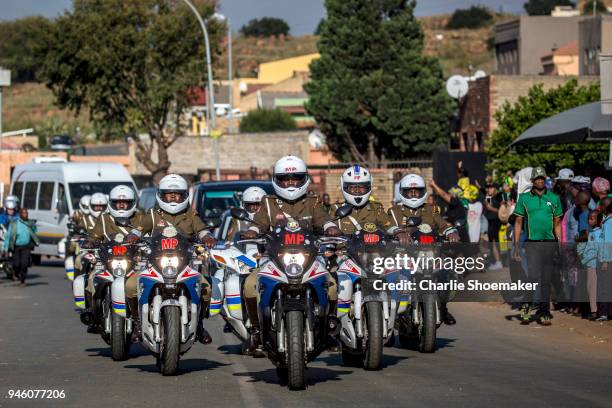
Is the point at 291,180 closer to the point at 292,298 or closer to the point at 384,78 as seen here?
the point at 292,298

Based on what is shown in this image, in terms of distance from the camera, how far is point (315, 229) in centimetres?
1185

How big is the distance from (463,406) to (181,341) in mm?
3124

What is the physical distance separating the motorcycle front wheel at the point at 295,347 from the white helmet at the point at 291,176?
1647 mm

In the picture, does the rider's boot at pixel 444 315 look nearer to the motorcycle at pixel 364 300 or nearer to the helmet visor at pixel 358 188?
the motorcycle at pixel 364 300

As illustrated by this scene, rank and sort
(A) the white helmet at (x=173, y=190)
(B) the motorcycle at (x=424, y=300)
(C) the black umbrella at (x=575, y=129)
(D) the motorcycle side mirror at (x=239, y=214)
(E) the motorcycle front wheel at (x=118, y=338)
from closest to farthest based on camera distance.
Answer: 1. (D) the motorcycle side mirror at (x=239, y=214)
2. (A) the white helmet at (x=173, y=190)
3. (E) the motorcycle front wheel at (x=118, y=338)
4. (B) the motorcycle at (x=424, y=300)
5. (C) the black umbrella at (x=575, y=129)

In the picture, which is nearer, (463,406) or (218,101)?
(463,406)

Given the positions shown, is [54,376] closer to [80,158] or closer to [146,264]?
[146,264]

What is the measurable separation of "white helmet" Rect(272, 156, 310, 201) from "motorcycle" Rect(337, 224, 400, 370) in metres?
0.66

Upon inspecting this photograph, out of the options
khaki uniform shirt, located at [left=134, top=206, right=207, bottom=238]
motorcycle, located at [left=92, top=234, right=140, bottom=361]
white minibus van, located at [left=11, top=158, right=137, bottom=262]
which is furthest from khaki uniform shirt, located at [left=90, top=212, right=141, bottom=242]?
white minibus van, located at [left=11, top=158, right=137, bottom=262]

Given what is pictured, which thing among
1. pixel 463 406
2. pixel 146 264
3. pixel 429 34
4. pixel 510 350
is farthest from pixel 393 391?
pixel 429 34

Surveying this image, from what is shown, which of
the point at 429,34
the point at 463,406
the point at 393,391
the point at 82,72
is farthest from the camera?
the point at 429,34

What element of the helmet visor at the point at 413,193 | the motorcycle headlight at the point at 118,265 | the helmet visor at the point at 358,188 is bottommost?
the motorcycle headlight at the point at 118,265

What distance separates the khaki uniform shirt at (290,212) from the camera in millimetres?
11961

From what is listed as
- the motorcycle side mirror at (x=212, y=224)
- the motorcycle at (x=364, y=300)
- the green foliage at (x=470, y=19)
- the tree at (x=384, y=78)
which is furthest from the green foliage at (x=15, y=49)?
the motorcycle at (x=364, y=300)
